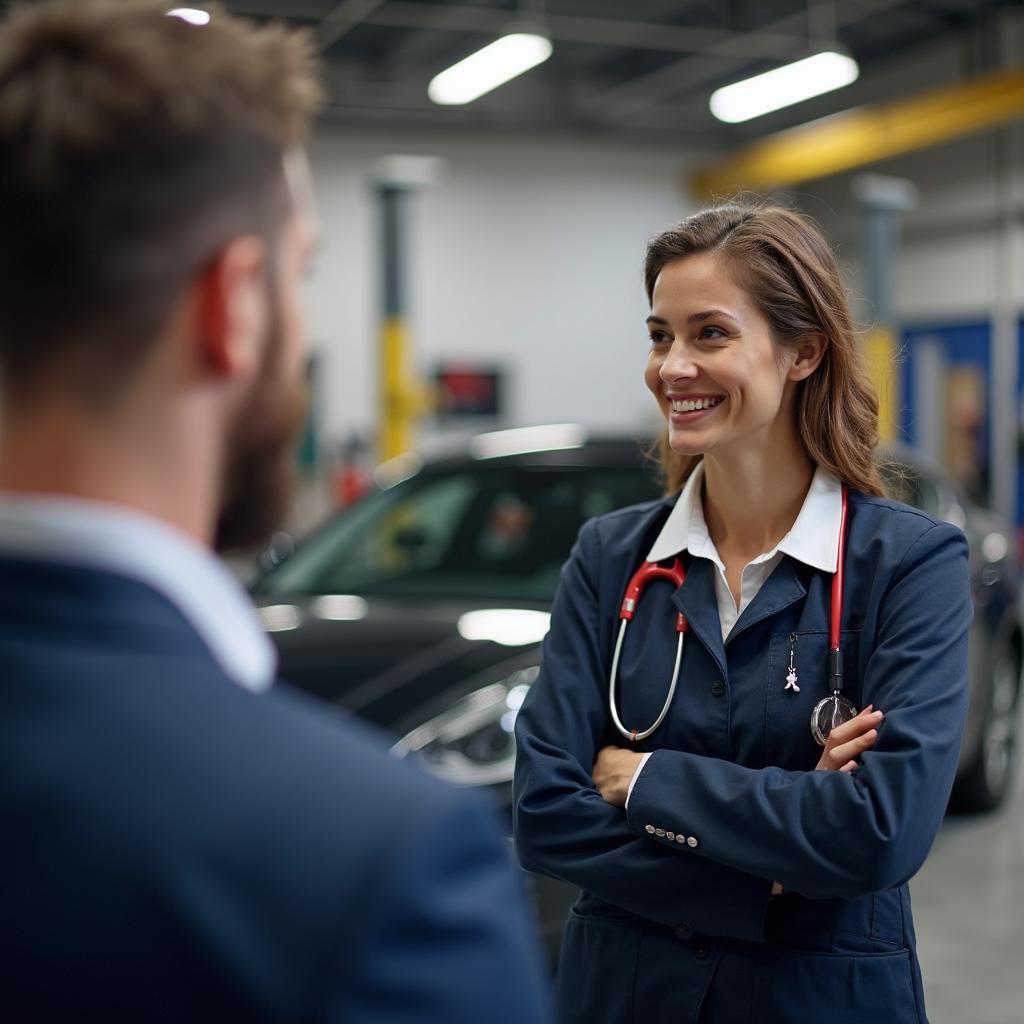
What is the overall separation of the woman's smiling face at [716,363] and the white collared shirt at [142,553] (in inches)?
46.7

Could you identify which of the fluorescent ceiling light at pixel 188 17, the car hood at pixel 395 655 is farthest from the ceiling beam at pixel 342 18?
the fluorescent ceiling light at pixel 188 17

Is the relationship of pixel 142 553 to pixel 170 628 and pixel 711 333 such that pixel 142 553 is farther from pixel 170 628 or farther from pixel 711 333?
pixel 711 333

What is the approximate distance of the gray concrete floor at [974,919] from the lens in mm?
3313

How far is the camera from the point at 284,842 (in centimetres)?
62

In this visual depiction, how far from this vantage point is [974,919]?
3.90 m

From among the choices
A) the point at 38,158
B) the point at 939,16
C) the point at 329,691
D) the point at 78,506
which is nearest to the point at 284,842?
the point at 78,506

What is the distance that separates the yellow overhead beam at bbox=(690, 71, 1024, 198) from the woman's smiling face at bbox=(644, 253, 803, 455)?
923 cm

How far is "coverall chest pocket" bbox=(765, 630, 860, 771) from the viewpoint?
1694mm

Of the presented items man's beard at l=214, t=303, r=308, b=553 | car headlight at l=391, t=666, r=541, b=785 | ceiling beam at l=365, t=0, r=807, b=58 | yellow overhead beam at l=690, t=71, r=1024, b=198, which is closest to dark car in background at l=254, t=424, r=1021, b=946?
car headlight at l=391, t=666, r=541, b=785

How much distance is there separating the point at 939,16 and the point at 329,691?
11708mm

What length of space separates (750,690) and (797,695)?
0.06m

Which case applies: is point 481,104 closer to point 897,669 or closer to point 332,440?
point 332,440

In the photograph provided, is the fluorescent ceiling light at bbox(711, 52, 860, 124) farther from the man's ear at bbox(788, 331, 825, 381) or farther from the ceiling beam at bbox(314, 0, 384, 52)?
the man's ear at bbox(788, 331, 825, 381)

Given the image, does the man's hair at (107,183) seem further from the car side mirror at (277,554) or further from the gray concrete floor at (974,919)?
the car side mirror at (277,554)
